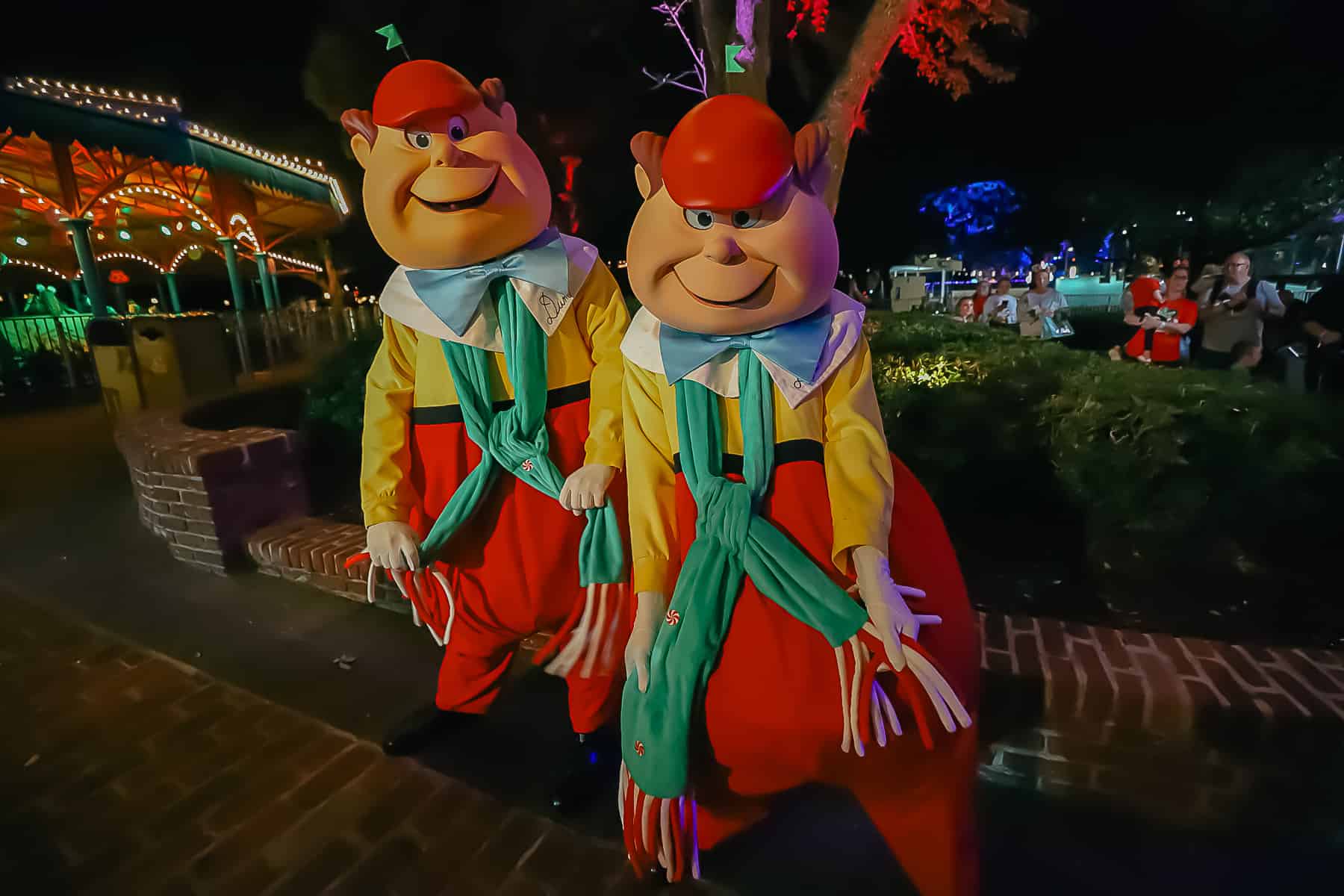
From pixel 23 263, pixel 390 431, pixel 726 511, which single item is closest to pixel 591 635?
pixel 726 511

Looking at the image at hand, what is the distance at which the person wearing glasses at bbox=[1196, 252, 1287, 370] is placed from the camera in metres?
4.62

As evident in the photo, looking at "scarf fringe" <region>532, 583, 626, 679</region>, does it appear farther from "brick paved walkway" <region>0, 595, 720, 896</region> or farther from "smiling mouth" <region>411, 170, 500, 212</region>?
"smiling mouth" <region>411, 170, 500, 212</region>

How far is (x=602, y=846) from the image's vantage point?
6.57 feet

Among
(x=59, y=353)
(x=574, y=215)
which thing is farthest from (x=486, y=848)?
(x=59, y=353)

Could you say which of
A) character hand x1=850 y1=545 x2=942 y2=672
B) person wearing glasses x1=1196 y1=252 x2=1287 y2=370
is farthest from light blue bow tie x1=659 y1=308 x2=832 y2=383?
person wearing glasses x1=1196 y1=252 x2=1287 y2=370

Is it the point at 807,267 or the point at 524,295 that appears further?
the point at 524,295

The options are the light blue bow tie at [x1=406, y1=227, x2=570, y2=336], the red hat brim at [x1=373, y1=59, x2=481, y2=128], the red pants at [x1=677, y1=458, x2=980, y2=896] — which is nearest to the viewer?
the red pants at [x1=677, y1=458, x2=980, y2=896]

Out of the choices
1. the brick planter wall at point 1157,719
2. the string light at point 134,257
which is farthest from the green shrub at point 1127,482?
the string light at point 134,257

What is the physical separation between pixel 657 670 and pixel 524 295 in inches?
37.5

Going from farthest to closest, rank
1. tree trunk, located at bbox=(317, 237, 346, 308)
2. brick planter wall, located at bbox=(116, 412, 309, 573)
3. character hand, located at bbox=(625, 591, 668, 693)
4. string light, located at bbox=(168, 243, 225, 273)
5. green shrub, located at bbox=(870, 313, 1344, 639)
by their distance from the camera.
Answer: tree trunk, located at bbox=(317, 237, 346, 308)
string light, located at bbox=(168, 243, 225, 273)
brick planter wall, located at bbox=(116, 412, 309, 573)
green shrub, located at bbox=(870, 313, 1344, 639)
character hand, located at bbox=(625, 591, 668, 693)

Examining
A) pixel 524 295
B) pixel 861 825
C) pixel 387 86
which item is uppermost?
pixel 387 86

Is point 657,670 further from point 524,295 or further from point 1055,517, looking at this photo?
point 1055,517

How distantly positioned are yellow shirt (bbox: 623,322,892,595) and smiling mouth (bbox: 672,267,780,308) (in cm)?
21

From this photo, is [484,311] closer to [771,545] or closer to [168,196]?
[771,545]
